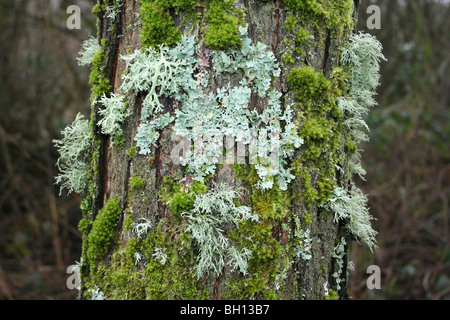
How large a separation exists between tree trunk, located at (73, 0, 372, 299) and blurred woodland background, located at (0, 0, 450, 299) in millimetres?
2511

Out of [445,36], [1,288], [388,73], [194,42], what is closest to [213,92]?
[194,42]

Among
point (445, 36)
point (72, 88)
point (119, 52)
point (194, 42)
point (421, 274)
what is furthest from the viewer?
point (445, 36)

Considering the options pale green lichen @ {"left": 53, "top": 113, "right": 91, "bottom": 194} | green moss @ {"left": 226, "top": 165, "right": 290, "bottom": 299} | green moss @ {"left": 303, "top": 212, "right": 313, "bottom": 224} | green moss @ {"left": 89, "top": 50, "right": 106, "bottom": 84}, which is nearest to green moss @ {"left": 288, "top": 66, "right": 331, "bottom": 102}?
green moss @ {"left": 226, "top": 165, "right": 290, "bottom": 299}

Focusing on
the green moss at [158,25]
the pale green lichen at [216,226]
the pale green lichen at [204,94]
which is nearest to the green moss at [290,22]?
the pale green lichen at [204,94]

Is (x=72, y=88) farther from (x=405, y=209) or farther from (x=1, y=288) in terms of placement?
(x=405, y=209)

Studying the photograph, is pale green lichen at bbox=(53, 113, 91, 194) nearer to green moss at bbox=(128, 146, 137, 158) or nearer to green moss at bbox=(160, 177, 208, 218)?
green moss at bbox=(128, 146, 137, 158)

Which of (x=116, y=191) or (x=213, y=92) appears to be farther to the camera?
(x=116, y=191)

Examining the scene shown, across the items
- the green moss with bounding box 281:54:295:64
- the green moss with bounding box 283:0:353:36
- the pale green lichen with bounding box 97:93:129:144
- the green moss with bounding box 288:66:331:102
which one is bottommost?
the pale green lichen with bounding box 97:93:129:144

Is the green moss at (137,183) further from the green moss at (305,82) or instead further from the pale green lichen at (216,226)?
the green moss at (305,82)

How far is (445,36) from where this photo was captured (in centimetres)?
563

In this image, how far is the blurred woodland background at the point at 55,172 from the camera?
3.89 m

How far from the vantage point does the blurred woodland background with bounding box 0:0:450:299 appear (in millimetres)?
3889
